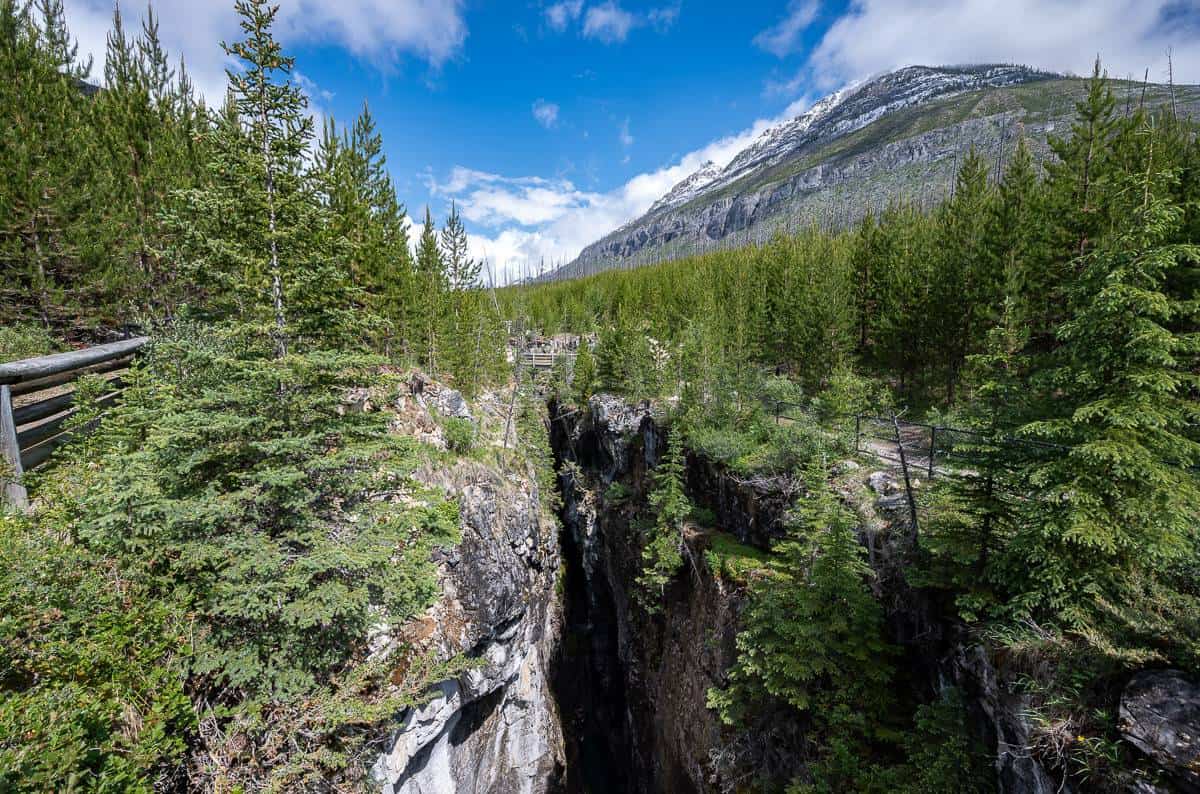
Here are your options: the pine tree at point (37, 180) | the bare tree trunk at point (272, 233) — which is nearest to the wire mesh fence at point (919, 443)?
the bare tree trunk at point (272, 233)

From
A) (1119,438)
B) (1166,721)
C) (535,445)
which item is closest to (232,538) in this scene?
(1166,721)

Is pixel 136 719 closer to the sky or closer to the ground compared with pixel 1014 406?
closer to the ground

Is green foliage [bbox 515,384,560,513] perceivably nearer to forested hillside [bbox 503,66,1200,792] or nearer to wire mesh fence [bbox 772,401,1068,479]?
forested hillside [bbox 503,66,1200,792]

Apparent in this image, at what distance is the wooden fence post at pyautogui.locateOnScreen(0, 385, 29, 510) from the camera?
21.2ft

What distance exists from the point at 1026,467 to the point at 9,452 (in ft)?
50.0

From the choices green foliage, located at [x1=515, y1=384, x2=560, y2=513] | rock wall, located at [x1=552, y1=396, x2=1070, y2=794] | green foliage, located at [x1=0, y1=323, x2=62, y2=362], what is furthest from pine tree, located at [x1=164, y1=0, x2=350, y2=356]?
green foliage, located at [x1=515, y1=384, x2=560, y2=513]

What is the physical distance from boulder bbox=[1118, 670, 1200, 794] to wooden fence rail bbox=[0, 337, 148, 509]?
588 inches

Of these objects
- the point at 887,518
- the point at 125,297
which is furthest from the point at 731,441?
the point at 125,297

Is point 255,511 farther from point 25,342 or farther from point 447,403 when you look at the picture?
point 447,403

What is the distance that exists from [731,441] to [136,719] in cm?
1685

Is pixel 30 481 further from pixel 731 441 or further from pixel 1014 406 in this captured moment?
pixel 731 441

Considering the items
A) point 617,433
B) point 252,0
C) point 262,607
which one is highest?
point 252,0

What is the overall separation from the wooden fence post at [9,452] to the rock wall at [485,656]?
655 cm

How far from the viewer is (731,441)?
17984 millimetres
